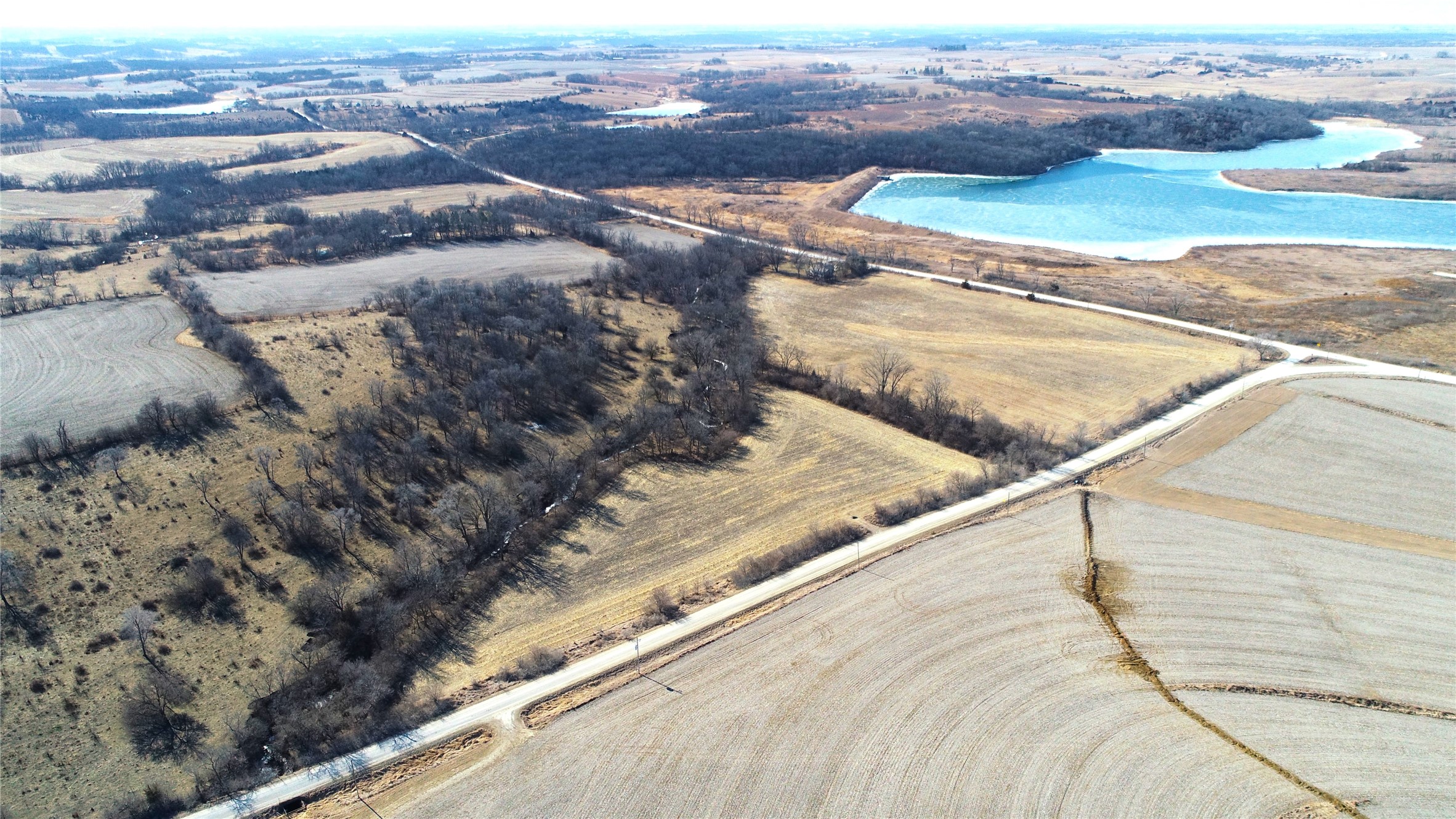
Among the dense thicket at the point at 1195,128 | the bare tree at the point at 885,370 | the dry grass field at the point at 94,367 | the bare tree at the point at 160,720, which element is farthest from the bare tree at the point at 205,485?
the dense thicket at the point at 1195,128

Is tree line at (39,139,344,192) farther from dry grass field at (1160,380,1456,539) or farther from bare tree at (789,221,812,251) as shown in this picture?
dry grass field at (1160,380,1456,539)

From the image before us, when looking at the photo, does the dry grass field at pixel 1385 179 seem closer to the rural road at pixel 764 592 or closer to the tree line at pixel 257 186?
the rural road at pixel 764 592

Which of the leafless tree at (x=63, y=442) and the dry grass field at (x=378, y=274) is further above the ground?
the dry grass field at (x=378, y=274)

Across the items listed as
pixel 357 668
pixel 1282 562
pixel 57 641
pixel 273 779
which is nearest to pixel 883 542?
pixel 1282 562

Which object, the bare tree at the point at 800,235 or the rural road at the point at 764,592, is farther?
the bare tree at the point at 800,235

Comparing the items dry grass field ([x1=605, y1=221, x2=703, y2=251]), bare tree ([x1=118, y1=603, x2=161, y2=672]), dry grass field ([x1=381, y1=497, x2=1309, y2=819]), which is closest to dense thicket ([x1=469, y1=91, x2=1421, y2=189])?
dry grass field ([x1=605, y1=221, x2=703, y2=251])
